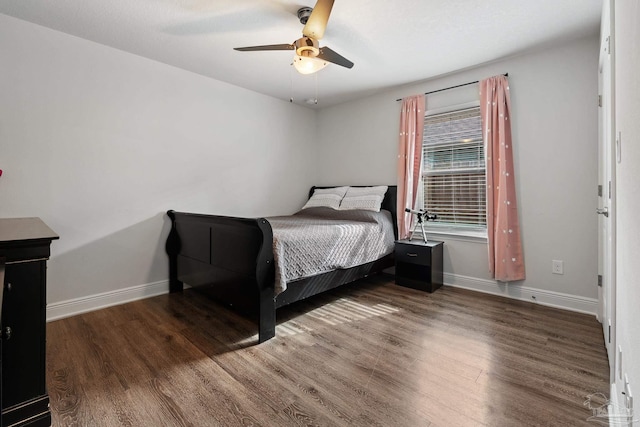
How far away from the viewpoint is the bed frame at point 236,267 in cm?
205

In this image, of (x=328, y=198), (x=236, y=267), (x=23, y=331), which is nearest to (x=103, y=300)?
(x=236, y=267)

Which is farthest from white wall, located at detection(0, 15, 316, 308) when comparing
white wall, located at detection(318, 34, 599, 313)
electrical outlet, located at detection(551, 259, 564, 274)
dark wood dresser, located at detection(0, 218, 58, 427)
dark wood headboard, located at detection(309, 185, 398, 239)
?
electrical outlet, located at detection(551, 259, 564, 274)

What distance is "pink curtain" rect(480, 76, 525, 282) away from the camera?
2.82m

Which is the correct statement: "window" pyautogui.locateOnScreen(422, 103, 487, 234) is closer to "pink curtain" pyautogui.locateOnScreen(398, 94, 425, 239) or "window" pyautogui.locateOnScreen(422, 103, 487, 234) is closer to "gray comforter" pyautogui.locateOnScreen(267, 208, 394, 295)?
"pink curtain" pyautogui.locateOnScreen(398, 94, 425, 239)

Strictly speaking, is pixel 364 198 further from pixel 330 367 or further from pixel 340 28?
pixel 330 367

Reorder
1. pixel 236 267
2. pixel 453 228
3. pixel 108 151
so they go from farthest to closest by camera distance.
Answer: pixel 453 228
pixel 108 151
pixel 236 267

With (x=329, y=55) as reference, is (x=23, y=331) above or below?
below

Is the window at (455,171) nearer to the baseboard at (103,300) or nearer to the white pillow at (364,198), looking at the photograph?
the white pillow at (364,198)

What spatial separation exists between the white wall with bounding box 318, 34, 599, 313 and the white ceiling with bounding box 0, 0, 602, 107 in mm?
216

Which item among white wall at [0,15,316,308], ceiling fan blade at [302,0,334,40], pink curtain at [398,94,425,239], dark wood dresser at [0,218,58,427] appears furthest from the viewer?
pink curtain at [398,94,425,239]

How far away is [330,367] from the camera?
1.76 m

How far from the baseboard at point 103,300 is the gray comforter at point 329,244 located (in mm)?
1416

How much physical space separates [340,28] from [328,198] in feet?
6.88

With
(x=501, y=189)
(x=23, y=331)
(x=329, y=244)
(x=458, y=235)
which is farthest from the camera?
(x=458, y=235)
